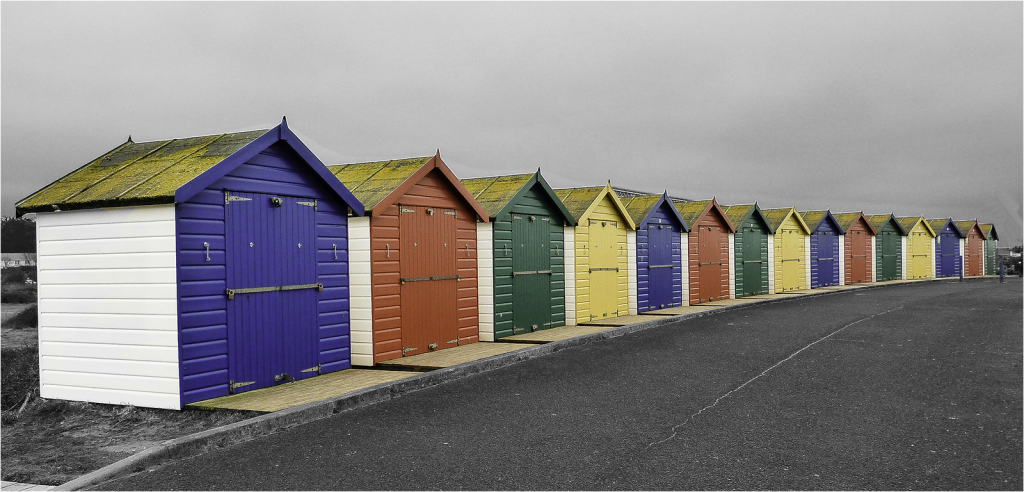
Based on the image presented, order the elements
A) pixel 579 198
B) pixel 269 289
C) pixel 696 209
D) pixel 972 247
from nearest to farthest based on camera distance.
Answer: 1. pixel 269 289
2. pixel 579 198
3. pixel 696 209
4. pixel 972 247

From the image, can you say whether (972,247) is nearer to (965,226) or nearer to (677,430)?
(965,226)

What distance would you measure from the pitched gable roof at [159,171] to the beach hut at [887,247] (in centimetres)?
3504

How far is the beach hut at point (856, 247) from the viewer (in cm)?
3484

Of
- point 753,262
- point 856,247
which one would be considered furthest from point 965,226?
point 753,262

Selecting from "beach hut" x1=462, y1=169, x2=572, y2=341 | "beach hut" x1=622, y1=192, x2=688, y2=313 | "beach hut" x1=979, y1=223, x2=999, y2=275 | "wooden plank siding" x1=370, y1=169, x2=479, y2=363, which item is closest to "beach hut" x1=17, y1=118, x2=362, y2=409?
"wooden plank siding" x1=370, y1=169, x2=479, y2=363

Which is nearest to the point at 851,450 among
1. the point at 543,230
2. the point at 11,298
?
the point at 543,230

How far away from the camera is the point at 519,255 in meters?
14.9

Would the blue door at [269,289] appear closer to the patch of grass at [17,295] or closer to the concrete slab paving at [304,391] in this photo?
the concrete slab paving at [304,391]

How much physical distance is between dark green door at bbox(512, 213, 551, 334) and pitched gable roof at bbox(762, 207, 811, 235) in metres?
15.2

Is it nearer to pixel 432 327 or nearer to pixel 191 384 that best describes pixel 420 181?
pixel 432 327

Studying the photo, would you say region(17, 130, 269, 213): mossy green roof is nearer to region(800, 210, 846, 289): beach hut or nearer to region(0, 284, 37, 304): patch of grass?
region(800, 210, 846, 289): beach hut

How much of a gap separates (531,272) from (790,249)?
703 inches

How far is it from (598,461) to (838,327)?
38.5 feet

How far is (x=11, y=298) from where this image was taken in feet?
112
